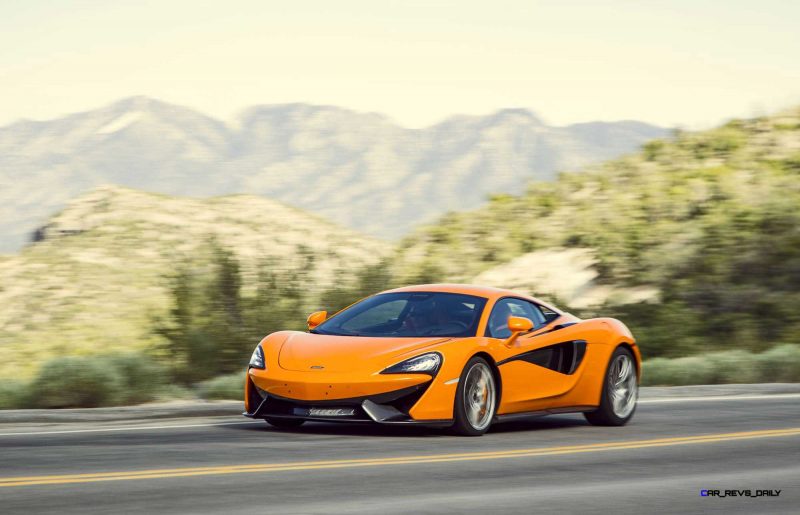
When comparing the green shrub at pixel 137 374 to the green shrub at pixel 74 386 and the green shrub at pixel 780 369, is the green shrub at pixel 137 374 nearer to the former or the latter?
the green shrub at pixel 74 386

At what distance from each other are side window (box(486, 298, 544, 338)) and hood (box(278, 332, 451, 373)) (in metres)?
0.75

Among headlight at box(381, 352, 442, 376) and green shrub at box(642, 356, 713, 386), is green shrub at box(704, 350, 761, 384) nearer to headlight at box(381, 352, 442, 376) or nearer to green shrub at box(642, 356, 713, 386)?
green shrub at box(642, 356, 713, 386)

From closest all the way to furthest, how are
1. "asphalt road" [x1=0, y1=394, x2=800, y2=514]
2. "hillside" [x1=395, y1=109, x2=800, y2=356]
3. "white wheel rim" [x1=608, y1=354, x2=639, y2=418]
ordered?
"asphalt road" [x1=0, y1=394, x2=800, y2=514], "white wheel rim" [x1=608, y1=354, x2=639, y2=418], "hillside" [x1=395, y1=109, x2=800, y2=356]

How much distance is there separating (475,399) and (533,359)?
3.15ft

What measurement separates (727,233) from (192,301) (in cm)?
1656

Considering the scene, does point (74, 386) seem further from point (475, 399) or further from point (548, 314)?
point (548, 314)

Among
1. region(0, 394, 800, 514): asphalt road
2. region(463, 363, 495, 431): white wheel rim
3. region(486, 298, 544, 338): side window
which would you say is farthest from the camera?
region(486, 298, 544, 338): side window

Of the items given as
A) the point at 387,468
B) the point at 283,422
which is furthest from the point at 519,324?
the point at 387,468

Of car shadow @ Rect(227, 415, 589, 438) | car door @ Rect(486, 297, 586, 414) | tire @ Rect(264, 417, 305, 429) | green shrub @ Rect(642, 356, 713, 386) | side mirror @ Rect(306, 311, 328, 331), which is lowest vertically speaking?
green shrub @ Rect(642, 356, 713, 386)

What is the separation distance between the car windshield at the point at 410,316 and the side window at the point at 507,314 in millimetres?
158

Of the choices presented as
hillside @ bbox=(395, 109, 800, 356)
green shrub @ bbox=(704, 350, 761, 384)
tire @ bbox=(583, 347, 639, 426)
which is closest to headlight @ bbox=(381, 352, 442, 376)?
tire @ bbox=(583, 347, 639, 426)

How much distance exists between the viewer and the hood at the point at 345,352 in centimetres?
1045

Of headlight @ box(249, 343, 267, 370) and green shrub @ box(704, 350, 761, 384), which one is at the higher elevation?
headlight @ box(249, 343, 267, 370)

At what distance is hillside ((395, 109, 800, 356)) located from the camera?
2859 cm
